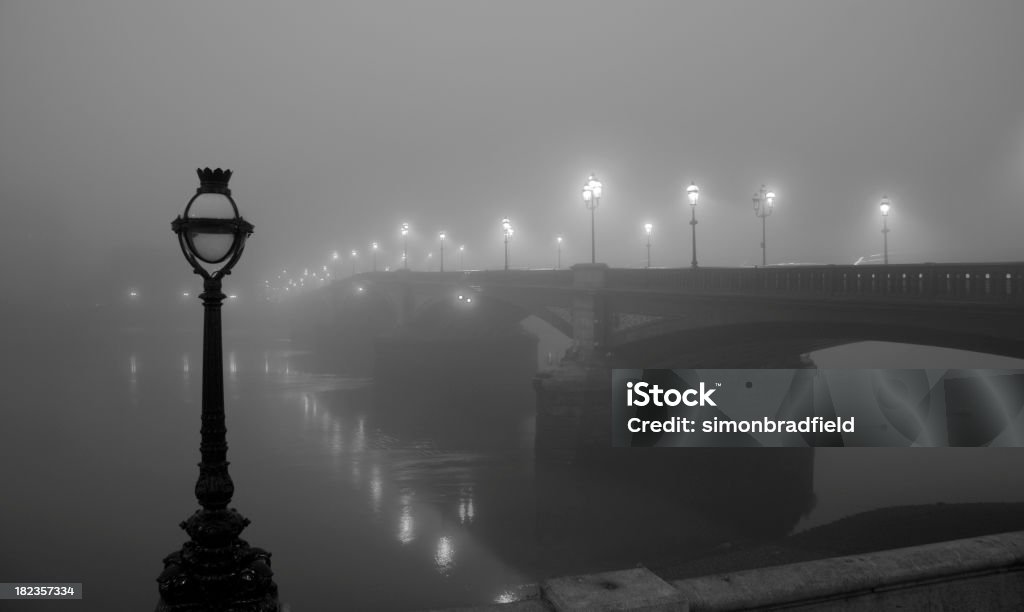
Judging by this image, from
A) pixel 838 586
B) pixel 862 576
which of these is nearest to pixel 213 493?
pixel 838 586

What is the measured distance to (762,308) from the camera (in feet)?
70.8

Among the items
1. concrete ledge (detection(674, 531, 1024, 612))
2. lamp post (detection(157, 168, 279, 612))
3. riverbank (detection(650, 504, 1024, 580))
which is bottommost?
riverbank (detection(650, 504, 1024, 580))

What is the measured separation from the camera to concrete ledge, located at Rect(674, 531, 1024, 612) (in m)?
3.92

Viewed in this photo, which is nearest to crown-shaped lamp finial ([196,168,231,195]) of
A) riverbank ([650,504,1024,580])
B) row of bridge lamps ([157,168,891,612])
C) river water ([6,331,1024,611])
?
row of bridge lamps ([157,168,891,612])

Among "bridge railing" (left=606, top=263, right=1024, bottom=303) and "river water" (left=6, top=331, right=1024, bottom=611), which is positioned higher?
"bridge railing" (left=606, top=263, right=1024, bottom=303)

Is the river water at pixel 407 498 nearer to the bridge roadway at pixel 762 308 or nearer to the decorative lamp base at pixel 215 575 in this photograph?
the bridge roadway at pixel 762 308

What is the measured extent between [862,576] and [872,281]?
50.0ft

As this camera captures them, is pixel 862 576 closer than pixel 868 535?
Yes

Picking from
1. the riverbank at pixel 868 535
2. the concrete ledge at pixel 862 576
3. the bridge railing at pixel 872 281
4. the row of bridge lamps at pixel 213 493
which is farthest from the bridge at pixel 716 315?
the row of bridge lamps at pixel 213 493

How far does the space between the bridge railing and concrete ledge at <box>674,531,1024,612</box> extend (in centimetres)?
1234

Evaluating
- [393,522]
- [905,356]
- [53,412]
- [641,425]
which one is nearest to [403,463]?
[393,522]

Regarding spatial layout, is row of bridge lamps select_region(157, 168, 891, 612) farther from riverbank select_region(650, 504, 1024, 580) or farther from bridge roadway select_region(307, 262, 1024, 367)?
bridge roadway select_region(307, 262, 1024, 367)

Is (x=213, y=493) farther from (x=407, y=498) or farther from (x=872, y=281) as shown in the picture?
(x=407, y=498)

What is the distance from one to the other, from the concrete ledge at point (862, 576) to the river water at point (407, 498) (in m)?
14.5
